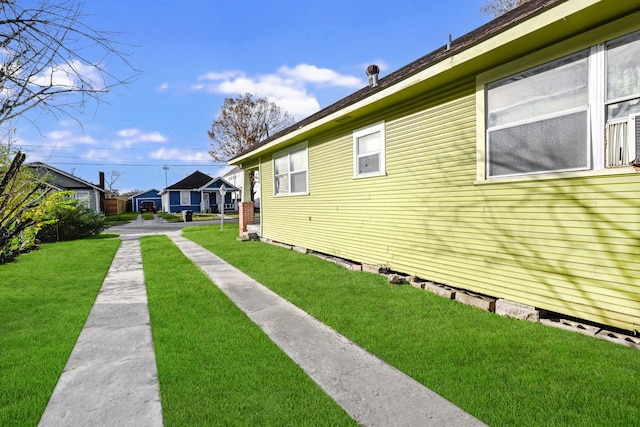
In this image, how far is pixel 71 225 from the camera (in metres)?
15.7

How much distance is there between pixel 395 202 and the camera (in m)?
6.50

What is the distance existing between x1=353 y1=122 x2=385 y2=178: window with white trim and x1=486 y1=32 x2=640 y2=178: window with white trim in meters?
2.39

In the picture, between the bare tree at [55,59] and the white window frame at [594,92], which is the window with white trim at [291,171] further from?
the bare tree at [55,59]

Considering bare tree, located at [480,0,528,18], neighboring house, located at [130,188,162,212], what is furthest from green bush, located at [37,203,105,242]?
neighboring house, located at [130,188,162,212]

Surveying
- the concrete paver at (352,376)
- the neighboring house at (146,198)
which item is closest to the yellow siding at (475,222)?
the concrete paver at (352,376)

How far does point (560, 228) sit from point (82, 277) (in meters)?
8.22

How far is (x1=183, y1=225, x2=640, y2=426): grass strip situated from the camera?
7.88 ft

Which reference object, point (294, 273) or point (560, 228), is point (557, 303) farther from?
point (294, 273)

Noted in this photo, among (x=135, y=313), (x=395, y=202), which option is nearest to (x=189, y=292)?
(x=135, y=313)

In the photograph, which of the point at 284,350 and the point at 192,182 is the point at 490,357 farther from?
the point at 192,182

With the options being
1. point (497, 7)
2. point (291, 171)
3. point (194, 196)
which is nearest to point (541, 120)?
point (291, 171)

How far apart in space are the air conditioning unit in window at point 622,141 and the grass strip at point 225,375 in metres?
3.47

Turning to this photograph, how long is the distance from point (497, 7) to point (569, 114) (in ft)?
55.5

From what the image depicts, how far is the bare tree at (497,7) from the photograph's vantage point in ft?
53.2
